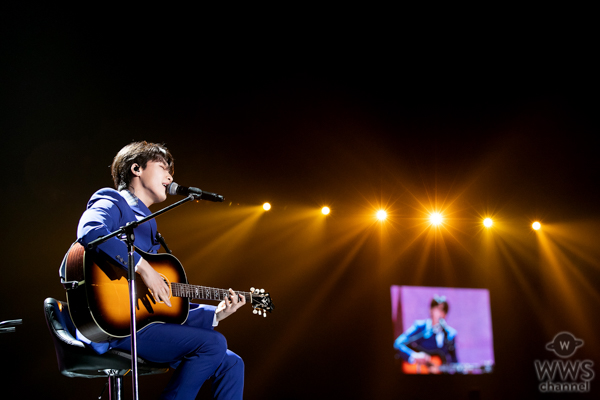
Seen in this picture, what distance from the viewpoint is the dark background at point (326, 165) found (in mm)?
5348

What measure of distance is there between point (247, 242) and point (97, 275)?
5092 millimetres

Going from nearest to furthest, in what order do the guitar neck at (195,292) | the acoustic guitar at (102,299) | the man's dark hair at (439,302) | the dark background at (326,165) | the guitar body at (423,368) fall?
the acoustic guitar at (102,299) → the guitar neck at (195,292) → the dark background at (326,165) → the guitar body at (423,368) → the man's dark hair at (439,302)

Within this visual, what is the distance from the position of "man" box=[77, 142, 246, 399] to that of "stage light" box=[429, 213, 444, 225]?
606 cm

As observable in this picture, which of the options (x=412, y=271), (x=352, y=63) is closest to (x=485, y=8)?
(x=352, y=63)

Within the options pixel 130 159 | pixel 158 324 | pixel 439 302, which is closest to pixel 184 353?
pixel 158 324

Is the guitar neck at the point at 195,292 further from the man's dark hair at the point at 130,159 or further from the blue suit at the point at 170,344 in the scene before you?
the man's dark hair at the point at 130,159

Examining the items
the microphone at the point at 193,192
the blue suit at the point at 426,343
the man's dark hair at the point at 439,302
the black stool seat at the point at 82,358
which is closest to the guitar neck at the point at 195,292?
the black stool seat at the point at 82,358

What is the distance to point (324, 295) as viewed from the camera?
25.1 ft

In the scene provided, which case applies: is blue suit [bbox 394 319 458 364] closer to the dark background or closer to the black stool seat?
the dark background

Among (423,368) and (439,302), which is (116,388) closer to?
(423,368)

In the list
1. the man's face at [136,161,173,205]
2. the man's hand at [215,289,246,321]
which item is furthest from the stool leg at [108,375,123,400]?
the man's face at [136,161,173,205]

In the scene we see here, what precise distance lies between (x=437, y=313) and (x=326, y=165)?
311 cm

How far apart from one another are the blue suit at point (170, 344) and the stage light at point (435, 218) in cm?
621

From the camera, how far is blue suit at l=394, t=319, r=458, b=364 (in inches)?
304
